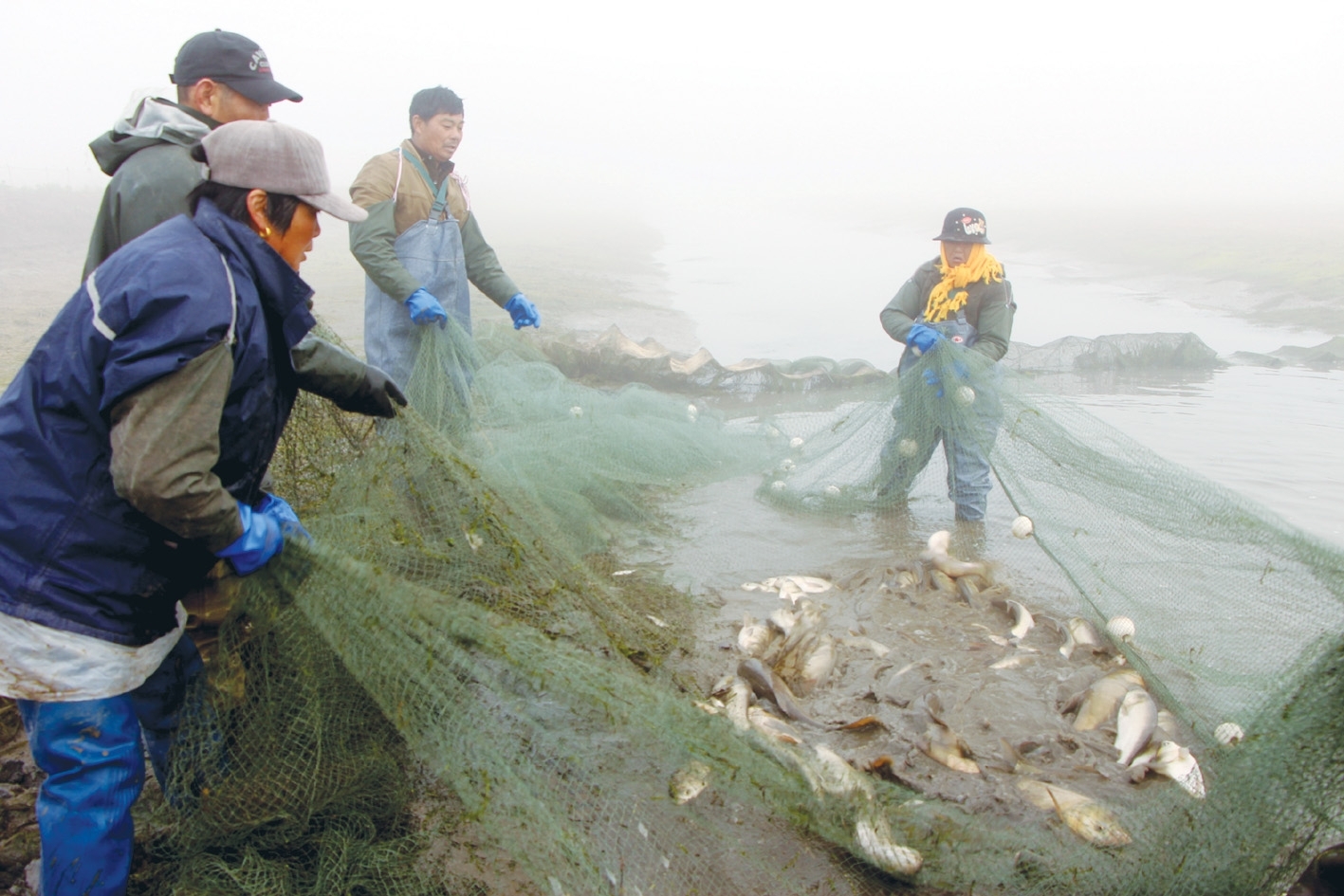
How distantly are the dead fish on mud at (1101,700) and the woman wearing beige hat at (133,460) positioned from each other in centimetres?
289

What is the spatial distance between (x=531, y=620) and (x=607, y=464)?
2815mm

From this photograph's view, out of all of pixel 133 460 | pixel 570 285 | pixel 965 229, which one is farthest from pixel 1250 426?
pixel 570 285

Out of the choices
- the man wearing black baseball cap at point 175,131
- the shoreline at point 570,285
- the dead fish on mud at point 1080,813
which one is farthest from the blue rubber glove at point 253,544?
the shoreline at point 570,285

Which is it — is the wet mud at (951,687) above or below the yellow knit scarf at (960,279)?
below

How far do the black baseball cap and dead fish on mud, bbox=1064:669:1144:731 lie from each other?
→ 370 centimetres

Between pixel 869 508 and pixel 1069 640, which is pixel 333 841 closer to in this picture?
pixel 1069 640

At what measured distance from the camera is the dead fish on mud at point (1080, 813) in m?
2.39

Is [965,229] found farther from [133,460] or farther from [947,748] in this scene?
[133,460]

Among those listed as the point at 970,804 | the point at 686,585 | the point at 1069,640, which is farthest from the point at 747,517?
the point at 970,804

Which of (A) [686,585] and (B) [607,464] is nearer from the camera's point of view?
(A) [686,585]

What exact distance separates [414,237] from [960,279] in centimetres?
325

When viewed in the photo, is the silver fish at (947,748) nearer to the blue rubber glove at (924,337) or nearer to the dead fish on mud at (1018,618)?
the dead fish on mud at (1018,618)

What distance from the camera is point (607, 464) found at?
17.5 ft

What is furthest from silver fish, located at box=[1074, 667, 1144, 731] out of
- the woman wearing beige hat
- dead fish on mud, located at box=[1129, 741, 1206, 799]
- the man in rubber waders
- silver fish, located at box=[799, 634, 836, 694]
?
the man in rubber waders
